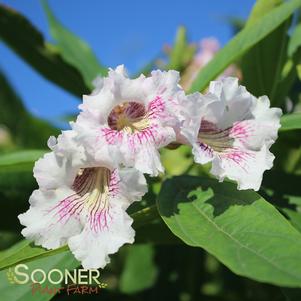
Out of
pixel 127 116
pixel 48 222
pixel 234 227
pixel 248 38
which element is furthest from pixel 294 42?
pixel 48 222

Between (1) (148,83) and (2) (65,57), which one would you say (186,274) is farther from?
(1) (148,83)

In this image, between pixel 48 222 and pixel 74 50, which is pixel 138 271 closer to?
pixel 74 50

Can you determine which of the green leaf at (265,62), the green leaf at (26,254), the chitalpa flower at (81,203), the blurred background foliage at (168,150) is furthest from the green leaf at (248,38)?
the green leaf at (26,254)

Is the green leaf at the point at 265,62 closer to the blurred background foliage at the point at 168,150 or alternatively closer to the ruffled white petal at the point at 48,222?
the blurred background foliage at the point at 168,150

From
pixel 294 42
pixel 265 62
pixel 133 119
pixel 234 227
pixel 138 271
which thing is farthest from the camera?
pixel 138 271

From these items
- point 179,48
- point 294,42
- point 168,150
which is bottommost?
point 168,150

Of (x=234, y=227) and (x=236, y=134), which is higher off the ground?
(x=236, y=134)
